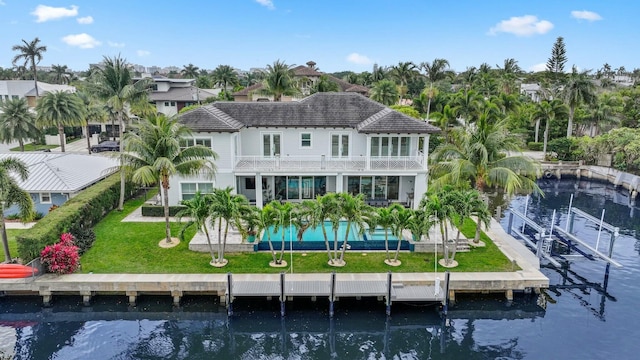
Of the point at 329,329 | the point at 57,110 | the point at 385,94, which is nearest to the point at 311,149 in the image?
the point at 329,329

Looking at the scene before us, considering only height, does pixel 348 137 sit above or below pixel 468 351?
above

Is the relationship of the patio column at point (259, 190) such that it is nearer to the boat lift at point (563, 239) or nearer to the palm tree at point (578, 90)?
the boat lift at point (563, 239)

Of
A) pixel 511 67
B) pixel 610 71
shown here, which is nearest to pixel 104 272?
pixel 511 67

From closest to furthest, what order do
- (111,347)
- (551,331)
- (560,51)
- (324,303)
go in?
(111,347) < (551,331) < (324,303) < (560,51)

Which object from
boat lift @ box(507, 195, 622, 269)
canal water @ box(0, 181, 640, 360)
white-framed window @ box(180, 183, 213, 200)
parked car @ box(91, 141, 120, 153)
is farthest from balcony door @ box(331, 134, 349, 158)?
parked car @ box(91, 141, 120, 153)

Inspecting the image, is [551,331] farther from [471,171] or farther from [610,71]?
[610,71]

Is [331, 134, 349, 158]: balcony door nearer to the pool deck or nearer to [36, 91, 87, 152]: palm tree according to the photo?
the pool deck
